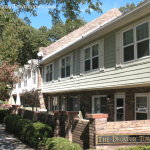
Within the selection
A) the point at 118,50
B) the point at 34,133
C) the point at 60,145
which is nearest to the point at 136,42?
the point at 118,50

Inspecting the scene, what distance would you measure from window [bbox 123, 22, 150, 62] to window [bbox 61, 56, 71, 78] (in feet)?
23.9

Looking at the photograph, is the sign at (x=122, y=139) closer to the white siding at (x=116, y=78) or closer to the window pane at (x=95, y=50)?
the white siding at (x=116, y=78)

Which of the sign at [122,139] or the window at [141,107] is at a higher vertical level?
the window at [141,107]

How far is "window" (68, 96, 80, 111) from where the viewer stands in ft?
61.3

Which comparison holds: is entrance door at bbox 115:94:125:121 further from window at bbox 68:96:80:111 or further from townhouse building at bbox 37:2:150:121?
window at bbox 68:96:80:111

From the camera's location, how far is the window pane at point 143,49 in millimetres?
10570

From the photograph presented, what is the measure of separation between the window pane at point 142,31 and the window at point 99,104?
4.95 metres

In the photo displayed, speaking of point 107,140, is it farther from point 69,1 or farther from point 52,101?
point 52,101

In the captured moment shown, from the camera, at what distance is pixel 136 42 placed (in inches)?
440

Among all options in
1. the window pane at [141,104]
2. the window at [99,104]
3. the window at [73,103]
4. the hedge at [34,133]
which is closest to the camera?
the hedge at [34,133]

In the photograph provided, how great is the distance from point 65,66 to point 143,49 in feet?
30.6

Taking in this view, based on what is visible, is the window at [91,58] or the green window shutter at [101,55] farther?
the window at [91,58]

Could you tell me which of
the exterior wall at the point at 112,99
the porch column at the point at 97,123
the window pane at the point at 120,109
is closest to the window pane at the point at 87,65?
the exterior wall at the point at 112,99

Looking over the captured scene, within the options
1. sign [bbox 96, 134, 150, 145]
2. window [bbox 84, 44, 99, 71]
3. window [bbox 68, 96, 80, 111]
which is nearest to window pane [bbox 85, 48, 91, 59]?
window [bbox 84, 44, 99, 71]
